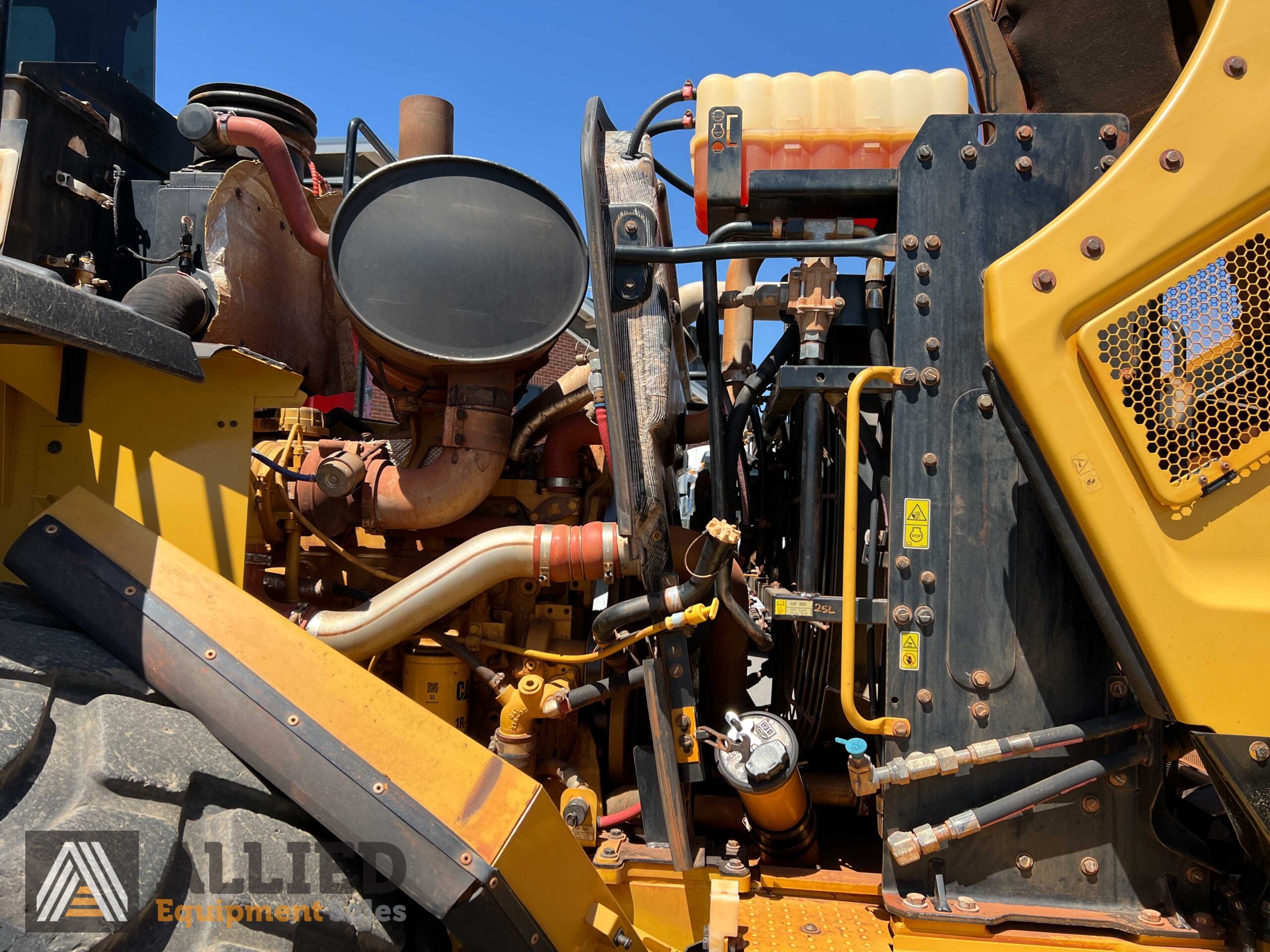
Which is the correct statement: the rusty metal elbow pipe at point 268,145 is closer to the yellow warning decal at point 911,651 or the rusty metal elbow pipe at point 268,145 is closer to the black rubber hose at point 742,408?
the black rubber hose at point 742,408

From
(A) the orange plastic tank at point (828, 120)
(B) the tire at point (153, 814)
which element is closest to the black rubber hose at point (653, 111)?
(A) the orange plastic tank at point (828, 120)

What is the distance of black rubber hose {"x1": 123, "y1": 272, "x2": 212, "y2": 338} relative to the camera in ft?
7.19

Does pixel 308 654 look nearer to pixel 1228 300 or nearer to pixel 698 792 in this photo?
pixel 698 792

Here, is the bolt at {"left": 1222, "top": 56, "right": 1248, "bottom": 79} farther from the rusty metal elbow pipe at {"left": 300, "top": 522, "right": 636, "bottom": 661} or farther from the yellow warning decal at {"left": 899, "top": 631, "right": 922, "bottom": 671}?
the rusty metal elbow pipe at {"left": 300, "top": 522, "right": 636, "bottom": 661}

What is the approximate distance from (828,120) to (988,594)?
1187mm

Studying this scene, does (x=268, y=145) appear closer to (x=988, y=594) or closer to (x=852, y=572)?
(x=852, y=572)

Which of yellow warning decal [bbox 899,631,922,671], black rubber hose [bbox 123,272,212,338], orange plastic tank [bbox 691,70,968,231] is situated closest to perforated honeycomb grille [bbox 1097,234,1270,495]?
yellow warning decal [bbox 899,631,922,671]

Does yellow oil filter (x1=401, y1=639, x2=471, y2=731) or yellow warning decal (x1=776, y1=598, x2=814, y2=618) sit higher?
yellow warning decal (x1=776, y1=598, x2=814, y2=618)

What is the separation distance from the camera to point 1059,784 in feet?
5.83

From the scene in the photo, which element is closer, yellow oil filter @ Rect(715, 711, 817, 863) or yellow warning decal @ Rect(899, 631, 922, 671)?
yellow warning decal @ Rect(899, 631, 922, 671)

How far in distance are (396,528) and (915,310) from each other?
1497mm

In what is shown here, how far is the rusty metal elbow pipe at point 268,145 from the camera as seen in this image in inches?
103

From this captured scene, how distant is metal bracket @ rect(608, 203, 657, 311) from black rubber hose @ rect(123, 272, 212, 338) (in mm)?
1109

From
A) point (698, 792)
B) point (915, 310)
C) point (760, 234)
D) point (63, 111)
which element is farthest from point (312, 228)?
point (698, 792)
